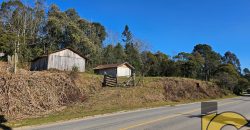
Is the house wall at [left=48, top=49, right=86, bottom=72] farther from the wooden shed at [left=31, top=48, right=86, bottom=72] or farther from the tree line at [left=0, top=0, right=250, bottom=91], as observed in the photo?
the tree line at [left=0, top=0, right=250, bottom=91]

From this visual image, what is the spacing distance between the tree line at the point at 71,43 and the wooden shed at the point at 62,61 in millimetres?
6009

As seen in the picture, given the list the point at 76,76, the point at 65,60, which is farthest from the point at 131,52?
the point at 76,76

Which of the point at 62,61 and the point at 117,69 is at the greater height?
the point at 62,61

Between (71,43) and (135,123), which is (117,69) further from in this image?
(135,123)

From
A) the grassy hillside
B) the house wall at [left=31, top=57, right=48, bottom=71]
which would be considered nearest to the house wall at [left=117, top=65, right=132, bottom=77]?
the house wall at [left=31, top=57, right=48, bottom=71]

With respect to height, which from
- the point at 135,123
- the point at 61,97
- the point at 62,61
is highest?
the point at 62,61

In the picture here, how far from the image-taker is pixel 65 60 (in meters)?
40.1

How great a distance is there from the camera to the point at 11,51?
4294 centimetres

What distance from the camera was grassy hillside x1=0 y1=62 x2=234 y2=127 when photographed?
58.6 ft

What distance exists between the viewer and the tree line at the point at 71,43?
51688 millimetres

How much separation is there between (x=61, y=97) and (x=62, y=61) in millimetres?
18147

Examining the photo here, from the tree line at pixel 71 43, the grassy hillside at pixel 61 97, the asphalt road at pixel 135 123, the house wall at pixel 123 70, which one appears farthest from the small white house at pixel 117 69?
the asphalt road at pixel 135 123

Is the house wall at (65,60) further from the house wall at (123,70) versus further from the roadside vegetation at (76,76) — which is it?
the house wall at (123,70)

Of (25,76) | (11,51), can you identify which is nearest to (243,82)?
(11,51)
